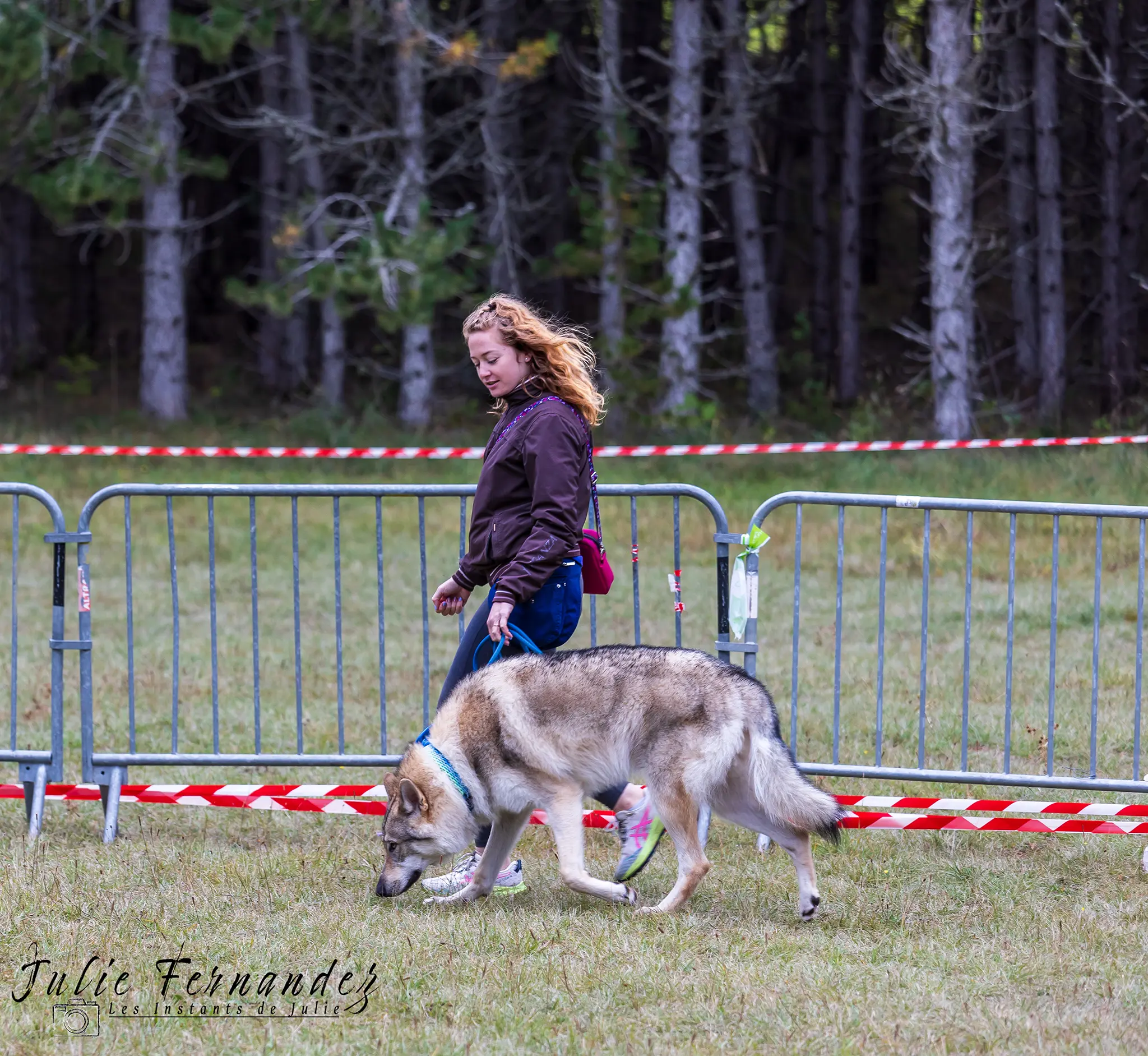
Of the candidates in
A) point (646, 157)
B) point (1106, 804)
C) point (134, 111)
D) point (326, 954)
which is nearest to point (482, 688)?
point (326, 954)

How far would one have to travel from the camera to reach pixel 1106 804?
18.8 ft

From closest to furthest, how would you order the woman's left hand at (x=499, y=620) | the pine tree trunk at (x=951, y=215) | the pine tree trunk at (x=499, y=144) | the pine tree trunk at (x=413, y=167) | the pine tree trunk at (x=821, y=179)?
the woman's left hand at (x=499, y=620) < the pine tree trunk at (x=951, y=215) < the pine tree trunk at (x=413, y=167) < the pine tree trunk at (x=499, y=144) < the pine tree trunk at (x=821, y=179)

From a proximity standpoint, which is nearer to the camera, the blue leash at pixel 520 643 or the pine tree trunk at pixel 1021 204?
the blue leash at pixel 520 643

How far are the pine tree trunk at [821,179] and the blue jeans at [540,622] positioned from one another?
77.6 feet

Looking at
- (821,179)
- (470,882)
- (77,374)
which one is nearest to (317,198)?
(77,374)

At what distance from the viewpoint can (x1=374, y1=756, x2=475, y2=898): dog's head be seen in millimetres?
4988

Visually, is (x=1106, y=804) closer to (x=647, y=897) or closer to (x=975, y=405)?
(x=647, y=897)

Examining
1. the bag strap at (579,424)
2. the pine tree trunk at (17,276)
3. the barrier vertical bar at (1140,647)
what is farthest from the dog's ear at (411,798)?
the pine tree trunk at (17,276)

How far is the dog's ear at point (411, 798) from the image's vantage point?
493 centimetres

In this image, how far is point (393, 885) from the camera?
16.6ft

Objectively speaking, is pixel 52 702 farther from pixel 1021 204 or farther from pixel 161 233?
pixel 1021 204

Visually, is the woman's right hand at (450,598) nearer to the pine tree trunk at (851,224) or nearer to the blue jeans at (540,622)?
the blue jeans at (540,622)

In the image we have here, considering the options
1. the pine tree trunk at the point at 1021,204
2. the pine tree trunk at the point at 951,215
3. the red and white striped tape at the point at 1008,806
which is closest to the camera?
the red and white striped tape at the point at 1008,806

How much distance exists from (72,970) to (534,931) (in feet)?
4.70
